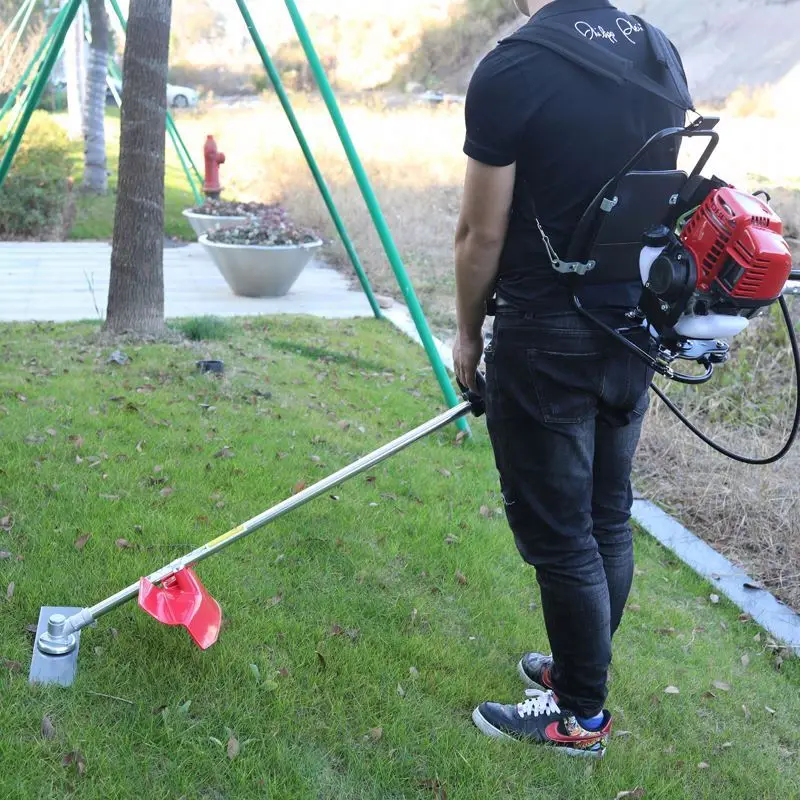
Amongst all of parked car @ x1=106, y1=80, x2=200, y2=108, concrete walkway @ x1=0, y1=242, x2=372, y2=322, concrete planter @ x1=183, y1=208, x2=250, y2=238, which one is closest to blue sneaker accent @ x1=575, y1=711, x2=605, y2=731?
concrete walkway @ x1=0, y1=242, x2=372, y2=322

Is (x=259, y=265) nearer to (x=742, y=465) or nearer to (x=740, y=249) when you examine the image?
(x=742, y=465)

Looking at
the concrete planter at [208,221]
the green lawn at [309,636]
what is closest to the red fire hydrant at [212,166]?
the concrete planter at [208,221]

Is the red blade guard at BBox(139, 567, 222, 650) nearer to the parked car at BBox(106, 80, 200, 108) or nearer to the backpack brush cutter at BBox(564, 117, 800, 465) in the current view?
the backpack brush cutter at BBox(564, 117, 800, 465)

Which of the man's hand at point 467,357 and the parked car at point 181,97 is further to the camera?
the parked car at point 181,97

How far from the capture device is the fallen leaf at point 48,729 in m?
2.41

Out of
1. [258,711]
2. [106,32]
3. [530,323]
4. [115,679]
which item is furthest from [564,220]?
[106,32]

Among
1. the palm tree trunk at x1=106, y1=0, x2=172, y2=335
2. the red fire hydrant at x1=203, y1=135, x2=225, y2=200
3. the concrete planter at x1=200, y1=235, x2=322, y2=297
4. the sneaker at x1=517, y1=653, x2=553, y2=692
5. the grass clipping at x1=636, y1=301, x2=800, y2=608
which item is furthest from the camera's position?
the red fire hydrant at x1=203, y1=135, x2=225, y2=200

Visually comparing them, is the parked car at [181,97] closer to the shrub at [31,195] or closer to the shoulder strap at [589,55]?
the shrub at [31,195]

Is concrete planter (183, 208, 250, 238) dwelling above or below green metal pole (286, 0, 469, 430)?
below

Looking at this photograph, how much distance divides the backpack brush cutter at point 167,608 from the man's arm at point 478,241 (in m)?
0.19

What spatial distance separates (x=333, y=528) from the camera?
3.83 meters

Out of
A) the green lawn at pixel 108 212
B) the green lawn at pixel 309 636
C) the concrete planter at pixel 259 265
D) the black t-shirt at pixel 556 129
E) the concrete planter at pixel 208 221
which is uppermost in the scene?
the black t-shirt at pixel 556 129

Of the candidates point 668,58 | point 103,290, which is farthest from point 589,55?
point 103,290

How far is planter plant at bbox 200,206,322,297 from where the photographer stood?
8484mm
